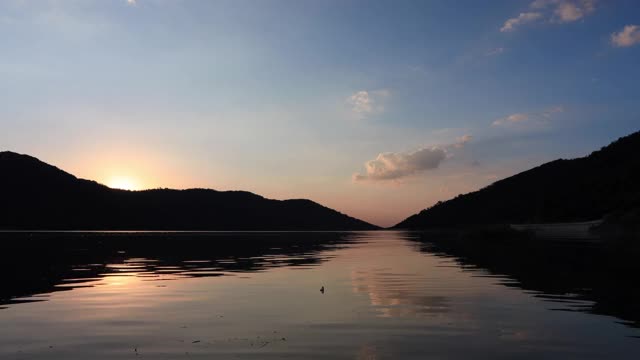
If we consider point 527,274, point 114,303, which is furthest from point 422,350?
point 527,274

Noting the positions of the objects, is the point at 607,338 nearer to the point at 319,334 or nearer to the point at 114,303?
the point at 319,334

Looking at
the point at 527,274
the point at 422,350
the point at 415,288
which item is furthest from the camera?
the point at 527,274

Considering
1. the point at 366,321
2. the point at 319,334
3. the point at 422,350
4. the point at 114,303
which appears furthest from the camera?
the point at 114,303

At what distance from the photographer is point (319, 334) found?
1955 centimetres

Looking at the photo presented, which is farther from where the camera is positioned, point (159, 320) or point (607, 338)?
point (159, 320)

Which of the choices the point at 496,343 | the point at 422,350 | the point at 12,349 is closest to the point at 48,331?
the point at 12,349

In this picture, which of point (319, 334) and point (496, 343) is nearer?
point (496, 343)

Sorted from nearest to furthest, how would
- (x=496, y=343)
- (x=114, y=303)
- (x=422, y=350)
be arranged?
(x=422, y=350) < (x=496, y=343) < (x=114, y=303)

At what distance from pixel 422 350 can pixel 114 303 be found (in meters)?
17.3

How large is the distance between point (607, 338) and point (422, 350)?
6.55m

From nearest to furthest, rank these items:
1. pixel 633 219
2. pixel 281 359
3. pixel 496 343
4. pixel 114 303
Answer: pixel 281 359 → pixel 496 343 → pixel 114 303 → pixel 633 219

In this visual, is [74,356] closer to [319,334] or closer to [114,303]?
[319,334]

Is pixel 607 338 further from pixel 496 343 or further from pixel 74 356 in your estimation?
pixel 74 356

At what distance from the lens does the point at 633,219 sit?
142 metres
